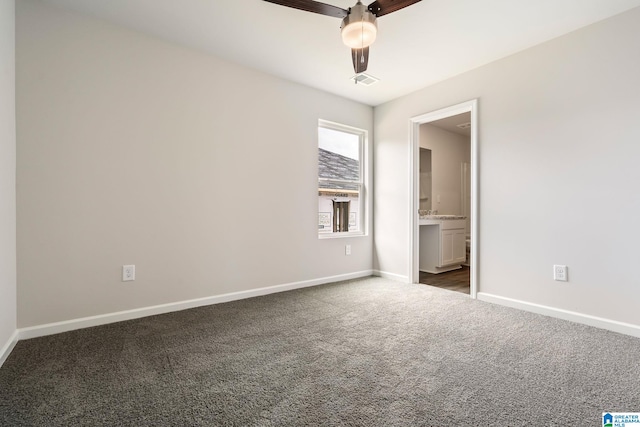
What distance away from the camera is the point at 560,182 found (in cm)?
261

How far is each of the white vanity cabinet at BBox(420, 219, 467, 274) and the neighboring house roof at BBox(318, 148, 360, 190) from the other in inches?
48.5

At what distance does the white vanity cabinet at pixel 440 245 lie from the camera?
15.1 feet

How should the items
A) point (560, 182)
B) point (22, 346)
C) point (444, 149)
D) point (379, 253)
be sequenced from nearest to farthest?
point (22, 346) < point (560, 182) < point (379, 253) < point (444, 149)

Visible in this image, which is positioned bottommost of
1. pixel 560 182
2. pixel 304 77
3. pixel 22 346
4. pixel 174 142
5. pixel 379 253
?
pixel 22 346

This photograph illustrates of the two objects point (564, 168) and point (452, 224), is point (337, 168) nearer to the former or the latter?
point (452, 224)

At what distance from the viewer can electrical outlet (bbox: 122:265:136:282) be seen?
248cm

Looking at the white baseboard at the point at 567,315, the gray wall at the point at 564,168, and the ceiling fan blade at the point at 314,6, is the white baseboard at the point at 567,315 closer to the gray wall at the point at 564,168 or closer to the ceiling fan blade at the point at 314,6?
the gray wall at the point at 564,168

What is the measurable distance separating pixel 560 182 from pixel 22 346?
4.26 metres

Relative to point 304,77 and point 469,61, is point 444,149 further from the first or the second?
point 304,77

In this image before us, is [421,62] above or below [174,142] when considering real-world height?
above

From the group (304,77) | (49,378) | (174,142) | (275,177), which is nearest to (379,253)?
(275,177)

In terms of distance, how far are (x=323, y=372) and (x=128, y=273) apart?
1.85 meters

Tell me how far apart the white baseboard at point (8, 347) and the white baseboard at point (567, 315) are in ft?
12.5

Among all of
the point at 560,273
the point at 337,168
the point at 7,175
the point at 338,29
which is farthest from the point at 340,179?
the point at 7,175
